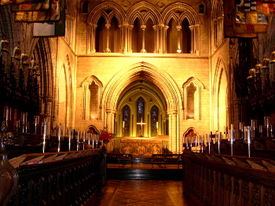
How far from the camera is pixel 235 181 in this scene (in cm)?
389

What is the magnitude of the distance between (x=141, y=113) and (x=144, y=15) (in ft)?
40.0

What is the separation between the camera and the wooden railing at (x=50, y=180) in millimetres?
2826

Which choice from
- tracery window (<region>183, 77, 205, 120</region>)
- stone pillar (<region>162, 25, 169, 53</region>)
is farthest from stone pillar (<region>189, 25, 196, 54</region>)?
tracery window (<region>183, 77, 205, 120</region>)

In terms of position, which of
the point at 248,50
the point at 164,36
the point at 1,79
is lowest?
the point at 1,79

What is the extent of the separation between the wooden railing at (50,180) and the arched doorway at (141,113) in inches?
979

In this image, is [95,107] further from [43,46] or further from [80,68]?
[43,46]

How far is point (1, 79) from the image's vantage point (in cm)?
1009

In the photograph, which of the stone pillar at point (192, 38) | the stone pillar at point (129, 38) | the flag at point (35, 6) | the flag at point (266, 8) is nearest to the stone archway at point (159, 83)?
the stone pillar at point (129, 38)

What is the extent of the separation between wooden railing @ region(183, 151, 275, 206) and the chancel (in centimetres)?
99

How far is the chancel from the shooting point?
9.98 metres

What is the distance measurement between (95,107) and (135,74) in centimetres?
319

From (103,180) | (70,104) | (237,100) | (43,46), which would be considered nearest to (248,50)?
(237,100)

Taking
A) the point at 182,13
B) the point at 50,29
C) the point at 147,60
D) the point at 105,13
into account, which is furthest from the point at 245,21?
the point at 105,13

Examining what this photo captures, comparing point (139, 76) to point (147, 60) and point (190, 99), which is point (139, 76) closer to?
point (147, 60)
